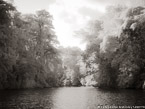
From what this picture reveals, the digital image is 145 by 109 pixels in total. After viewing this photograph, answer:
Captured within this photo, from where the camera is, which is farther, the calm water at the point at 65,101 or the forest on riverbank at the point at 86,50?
the forest on riverbank at the point at 86,50

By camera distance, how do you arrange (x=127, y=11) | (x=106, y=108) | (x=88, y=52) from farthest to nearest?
1. (x=88, y=52)
2. (x=127, y=11)
3. (x=106, y=108)

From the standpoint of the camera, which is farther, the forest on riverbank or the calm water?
the forest on riverbank

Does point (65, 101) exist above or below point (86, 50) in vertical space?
below

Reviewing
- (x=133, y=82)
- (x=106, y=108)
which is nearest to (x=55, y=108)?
(x=106, y=108)

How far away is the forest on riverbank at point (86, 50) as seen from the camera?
133 feet

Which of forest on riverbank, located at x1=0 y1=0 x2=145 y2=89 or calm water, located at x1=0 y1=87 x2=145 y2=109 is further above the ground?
forest on riverbank, located at x1=0 y1=0 x2=145 y2=89

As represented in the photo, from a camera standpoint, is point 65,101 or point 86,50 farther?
point 86,50

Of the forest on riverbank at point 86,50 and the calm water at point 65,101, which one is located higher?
the forest on riverbank at point 86,50

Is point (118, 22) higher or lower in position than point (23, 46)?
higher

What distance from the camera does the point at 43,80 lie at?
53.4 meters

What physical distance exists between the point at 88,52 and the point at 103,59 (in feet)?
15.5

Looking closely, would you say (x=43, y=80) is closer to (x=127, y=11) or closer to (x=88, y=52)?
(x=88, y=52)

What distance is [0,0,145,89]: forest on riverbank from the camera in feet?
133

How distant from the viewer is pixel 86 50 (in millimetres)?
58031
